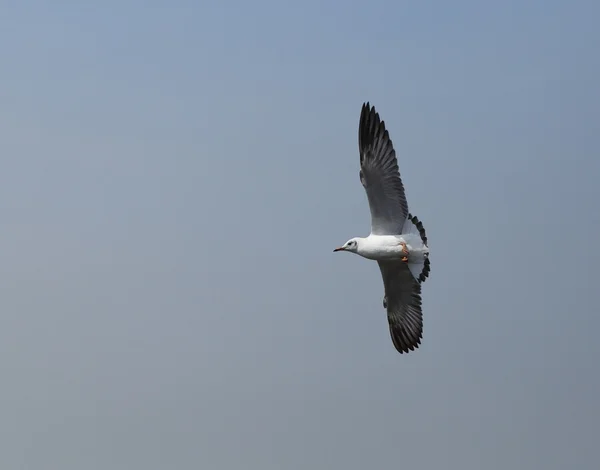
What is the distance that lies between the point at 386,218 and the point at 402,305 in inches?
118

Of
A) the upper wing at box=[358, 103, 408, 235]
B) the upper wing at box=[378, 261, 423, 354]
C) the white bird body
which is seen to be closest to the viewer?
the upper wing at box=[358, 103, 408, 235]

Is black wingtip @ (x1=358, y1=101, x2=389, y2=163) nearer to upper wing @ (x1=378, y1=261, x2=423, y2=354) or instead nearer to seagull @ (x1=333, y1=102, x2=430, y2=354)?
seagull @ (x1=333, y1=102, x2=430, y2=354)

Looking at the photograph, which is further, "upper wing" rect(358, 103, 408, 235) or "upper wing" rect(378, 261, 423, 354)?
"upper wing" rect(378, 261, 423, 354)

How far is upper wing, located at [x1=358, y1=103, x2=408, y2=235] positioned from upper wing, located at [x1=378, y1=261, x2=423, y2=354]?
4.24 feet

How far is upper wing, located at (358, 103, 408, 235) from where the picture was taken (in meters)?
26.8

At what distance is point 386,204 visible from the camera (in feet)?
88.4

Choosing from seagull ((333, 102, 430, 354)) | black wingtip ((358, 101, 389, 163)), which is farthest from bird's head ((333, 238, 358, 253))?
black wingtip ((358, 101, 389, 163))

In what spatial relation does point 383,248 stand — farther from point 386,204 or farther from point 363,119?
point 363,119

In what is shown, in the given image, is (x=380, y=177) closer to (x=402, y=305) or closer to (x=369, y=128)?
(x=369, y=128)

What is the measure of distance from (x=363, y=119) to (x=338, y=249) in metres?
3.56

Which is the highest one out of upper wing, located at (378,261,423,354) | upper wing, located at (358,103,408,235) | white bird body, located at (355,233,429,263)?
upper wing, located at (358,103,408,235)

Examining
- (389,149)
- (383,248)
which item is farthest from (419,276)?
Answer: (389,149)

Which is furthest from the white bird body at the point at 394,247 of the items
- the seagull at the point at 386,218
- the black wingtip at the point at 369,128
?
the black wingtip at the point at 369,128

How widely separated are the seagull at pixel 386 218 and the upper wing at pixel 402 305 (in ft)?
0.13
